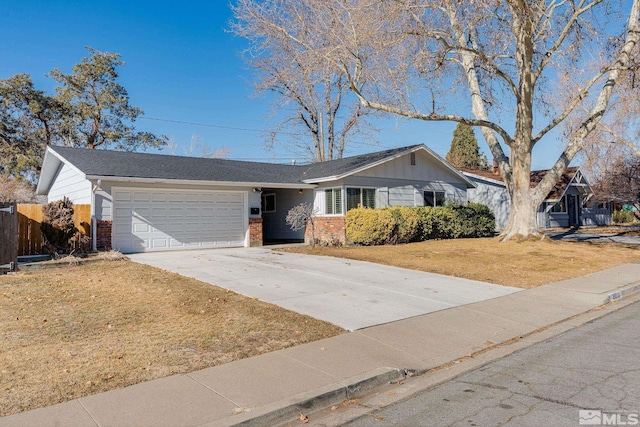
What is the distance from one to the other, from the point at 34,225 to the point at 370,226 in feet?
38.7

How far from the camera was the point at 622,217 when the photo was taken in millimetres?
38625

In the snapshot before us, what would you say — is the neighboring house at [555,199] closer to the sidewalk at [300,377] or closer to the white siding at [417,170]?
the white siding at [417,170]

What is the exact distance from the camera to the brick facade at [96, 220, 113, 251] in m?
14.2

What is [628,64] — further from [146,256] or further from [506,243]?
[146,256]

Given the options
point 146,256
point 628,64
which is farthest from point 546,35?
point 146,256

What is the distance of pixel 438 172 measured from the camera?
891 inches

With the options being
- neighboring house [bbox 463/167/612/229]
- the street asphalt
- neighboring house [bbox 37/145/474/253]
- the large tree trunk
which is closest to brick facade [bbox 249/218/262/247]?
neighboring house [bbox 37/145/474/253]

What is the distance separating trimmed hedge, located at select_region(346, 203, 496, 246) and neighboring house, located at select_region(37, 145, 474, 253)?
3.43 feet

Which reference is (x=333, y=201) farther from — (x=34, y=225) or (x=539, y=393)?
(x=539, y=393)

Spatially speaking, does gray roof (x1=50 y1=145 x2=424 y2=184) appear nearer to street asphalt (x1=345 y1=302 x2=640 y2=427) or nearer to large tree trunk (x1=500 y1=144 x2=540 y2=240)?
large tree trunk (x1=500 y1=144 x2=540 y2=240)

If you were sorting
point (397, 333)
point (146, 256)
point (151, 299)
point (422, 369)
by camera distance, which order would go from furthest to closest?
point (146, 256) → point (151, 299) → point (397, 333) → point (422, 369)

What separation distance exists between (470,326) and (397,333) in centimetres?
131

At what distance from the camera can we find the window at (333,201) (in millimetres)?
18797

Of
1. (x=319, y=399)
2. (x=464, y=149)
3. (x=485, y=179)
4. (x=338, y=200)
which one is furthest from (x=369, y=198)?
(x=464, y=149)
